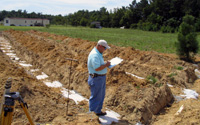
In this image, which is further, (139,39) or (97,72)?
(139,39)

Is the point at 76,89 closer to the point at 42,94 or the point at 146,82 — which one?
the point at 42,94

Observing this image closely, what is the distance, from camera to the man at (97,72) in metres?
3.98

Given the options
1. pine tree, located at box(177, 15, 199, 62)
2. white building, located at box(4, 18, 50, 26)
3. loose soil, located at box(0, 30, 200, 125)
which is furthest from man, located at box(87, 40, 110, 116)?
white building, located at box(4, 18, 50, 26)

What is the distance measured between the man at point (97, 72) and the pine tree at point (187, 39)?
9110 mm

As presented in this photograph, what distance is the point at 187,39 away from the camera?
11.4 m

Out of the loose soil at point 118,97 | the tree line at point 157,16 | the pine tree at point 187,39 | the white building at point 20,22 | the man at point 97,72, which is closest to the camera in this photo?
the man at point 97,72

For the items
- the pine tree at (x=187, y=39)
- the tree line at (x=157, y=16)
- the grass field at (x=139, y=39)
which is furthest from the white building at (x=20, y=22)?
the pine tree at (x=187, y=39)

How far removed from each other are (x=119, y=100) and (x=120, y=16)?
6939cm

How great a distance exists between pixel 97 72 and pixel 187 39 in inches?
367

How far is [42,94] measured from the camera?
16.5 feet

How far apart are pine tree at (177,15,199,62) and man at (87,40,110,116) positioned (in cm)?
911

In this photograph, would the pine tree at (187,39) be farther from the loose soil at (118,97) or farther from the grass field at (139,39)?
the loose soil at (118,97)

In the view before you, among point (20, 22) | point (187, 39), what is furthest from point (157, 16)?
point (20, 22)

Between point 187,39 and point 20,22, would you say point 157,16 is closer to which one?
point 187,39
